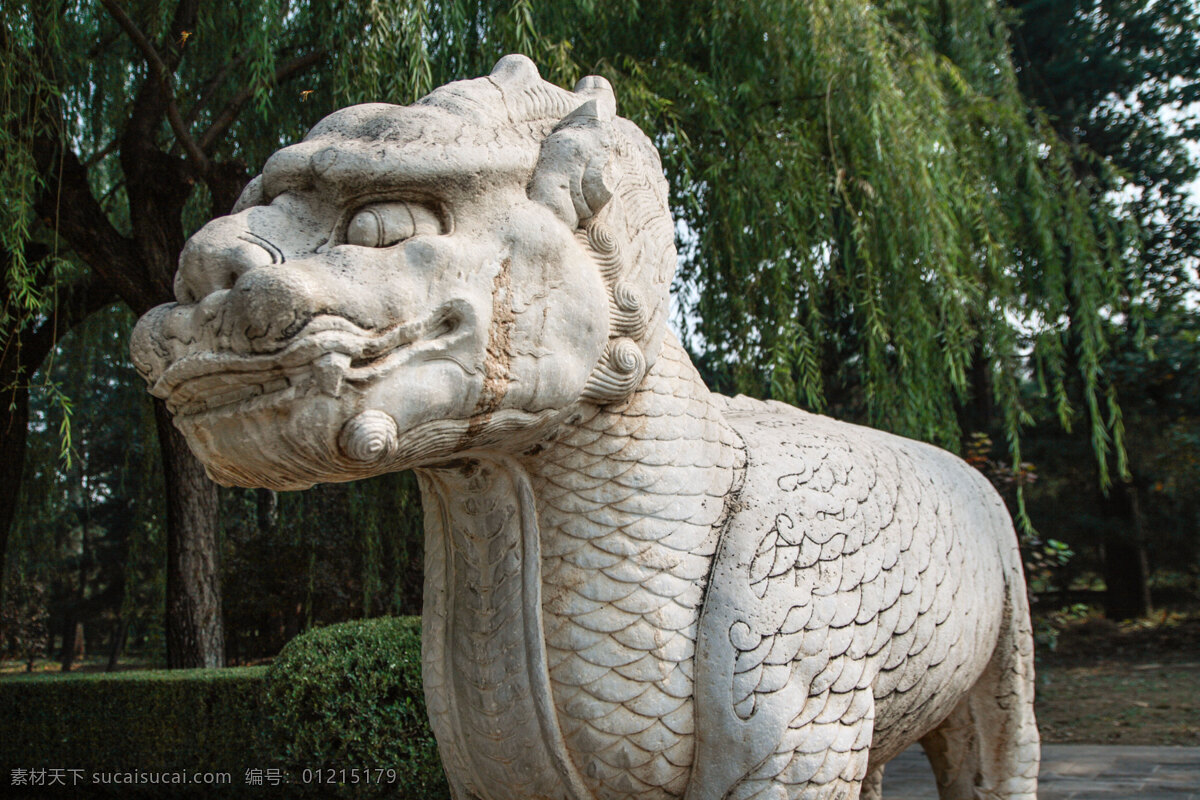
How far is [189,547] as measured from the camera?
5.61 meters

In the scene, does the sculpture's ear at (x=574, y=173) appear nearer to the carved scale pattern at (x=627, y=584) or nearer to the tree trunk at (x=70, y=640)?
the carved scale pattern at (x=627, y=584)

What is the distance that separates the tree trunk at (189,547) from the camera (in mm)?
5609

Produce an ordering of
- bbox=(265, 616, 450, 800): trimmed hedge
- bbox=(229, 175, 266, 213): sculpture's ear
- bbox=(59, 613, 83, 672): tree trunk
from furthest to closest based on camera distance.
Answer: bbox=(59, 613, 83, 672): tree trunk, bbox=(265, 616, 450, 800): trimmed hedge, bbox=(229, 175, 266, 213): sculpture's ear

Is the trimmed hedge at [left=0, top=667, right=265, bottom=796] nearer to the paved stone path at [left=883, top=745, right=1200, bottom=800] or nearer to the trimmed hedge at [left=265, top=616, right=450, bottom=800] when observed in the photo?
the trimmed hedge at [left=265, top=616, right=450, bottom=800]

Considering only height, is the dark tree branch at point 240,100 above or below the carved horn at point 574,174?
above

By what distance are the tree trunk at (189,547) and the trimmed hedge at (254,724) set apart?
1.11ft

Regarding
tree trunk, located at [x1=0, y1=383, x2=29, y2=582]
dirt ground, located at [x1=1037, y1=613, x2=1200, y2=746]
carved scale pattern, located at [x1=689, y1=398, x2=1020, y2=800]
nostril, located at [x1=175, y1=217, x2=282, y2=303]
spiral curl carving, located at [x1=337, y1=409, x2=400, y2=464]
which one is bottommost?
dirt ground, located at [x1=1037, y1=613, x2=1200, y2=746]

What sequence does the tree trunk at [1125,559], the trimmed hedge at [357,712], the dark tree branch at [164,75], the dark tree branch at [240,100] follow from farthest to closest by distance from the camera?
the tree trunk at [1125,559]
the dark tree branch at [240,100]
the dark tree branch at [164,75]
the trimmed hedge at [357,712]

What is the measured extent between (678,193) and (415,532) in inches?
118

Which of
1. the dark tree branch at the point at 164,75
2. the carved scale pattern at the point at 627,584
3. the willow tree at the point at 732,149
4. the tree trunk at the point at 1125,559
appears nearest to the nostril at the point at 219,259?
the carved scale pattern at the point at 627,584

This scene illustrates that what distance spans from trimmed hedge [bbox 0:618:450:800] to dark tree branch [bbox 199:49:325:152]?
2587 mm

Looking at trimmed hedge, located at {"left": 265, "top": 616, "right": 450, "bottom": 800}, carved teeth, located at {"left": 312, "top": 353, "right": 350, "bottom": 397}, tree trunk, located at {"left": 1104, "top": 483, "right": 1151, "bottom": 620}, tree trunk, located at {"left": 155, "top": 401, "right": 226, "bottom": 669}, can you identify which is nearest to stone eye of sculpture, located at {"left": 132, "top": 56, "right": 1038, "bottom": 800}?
carved teeth, located at {"left": 312, "top": 353, "right": 350, "bottom": 397}

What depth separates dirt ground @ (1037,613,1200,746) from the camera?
6.90m

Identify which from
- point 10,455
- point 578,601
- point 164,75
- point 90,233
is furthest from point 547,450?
point 10,455
